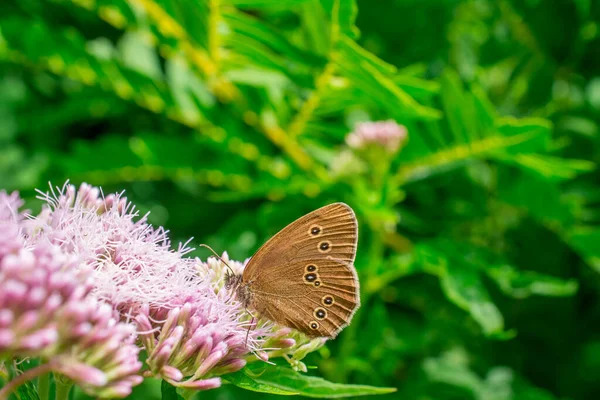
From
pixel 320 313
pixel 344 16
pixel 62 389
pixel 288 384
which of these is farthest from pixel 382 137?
pixel 62 389

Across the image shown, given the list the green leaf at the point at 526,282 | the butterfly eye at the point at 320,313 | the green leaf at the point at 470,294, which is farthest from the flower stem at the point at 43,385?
the green leaf at the point at 526,282

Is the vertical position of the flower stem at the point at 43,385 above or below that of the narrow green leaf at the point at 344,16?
below

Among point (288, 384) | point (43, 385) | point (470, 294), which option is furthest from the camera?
point (470, 294)

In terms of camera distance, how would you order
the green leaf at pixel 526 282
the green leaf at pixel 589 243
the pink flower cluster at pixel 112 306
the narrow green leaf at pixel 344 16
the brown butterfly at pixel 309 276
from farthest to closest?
the green leaf at pixel 589 243
the green leaf at pixel 526 282
the narrow green leaf at pixel 344 16
the brown butterfly at pixel 309 276
the pink flower cluster at pixel 112 306

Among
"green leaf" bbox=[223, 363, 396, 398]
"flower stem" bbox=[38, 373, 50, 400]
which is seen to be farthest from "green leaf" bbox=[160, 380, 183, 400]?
"flower stem" bbox=[38, 373, 50, 400]

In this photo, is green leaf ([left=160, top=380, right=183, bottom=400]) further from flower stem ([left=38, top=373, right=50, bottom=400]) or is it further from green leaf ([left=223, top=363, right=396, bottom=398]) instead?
flower stem ([left=38, top=373, right=50, bottom=400])

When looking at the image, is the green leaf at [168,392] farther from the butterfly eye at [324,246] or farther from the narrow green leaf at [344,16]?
the narrow green leaf at [344,16]

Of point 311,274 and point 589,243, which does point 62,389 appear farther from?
point 589,243
